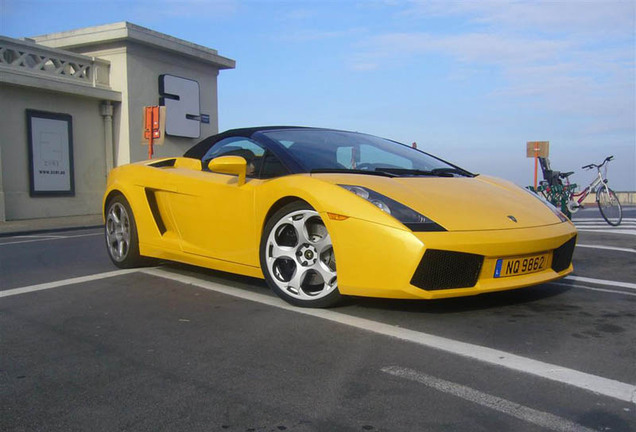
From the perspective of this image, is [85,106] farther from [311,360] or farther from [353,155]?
[311,360]

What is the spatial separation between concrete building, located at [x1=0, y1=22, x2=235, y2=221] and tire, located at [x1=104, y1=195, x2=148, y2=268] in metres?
10.8

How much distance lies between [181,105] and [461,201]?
18771 millimetres

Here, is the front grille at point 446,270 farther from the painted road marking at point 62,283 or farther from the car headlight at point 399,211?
the painted road marking at point 62,283

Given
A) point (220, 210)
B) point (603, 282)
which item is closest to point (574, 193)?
point (603, 282)

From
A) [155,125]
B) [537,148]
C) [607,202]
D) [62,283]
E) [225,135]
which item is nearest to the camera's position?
[62,283]

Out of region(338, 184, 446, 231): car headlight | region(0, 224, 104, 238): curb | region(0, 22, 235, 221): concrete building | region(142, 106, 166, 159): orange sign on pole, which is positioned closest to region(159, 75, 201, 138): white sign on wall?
region(0, 22, 235, 221): concrete building

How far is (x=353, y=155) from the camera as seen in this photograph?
181 inches

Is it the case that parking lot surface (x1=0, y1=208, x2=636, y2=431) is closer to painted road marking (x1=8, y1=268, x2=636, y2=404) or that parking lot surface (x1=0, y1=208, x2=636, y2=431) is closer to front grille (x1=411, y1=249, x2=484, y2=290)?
painted road marking (x1=8, y1=268, x2=636, y2=404)

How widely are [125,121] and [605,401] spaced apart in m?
18.5

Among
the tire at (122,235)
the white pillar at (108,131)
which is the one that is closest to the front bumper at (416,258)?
the tire at (122,235)

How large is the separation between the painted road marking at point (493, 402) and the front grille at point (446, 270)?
769mm

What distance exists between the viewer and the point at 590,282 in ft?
15.9

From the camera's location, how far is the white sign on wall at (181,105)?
67.2 ft

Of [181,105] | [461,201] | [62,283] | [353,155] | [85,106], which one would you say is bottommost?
[62,283]
